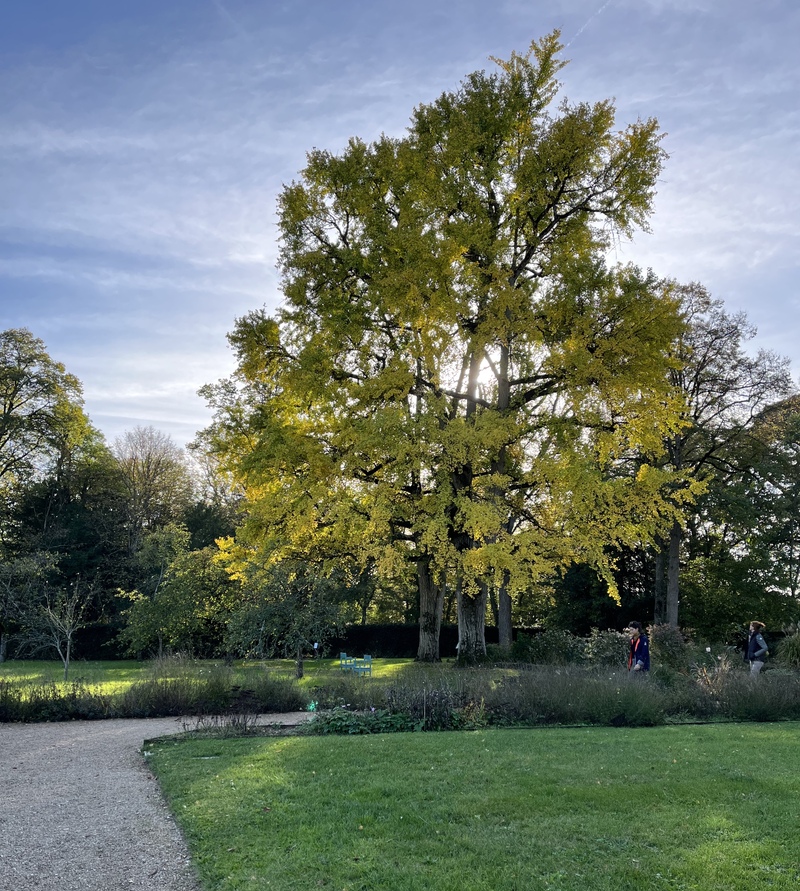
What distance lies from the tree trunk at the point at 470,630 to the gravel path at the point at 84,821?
8.85m

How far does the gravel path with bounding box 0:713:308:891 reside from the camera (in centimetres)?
453

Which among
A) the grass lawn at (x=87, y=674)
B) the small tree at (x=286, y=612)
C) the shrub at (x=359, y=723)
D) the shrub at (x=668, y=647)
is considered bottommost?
the grass lawn at (x=87, y=674)

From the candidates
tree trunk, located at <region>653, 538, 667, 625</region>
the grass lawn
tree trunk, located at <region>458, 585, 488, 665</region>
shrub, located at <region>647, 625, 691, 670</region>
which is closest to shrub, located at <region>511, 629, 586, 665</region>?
tree trunk, located at <region>458, 585, 488, 665</region>

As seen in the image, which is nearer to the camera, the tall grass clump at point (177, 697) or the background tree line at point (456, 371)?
the tall grass clump at point (177, 697)

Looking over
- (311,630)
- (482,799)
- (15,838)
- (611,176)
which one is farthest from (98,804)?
(611,176)

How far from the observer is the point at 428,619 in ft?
66.2

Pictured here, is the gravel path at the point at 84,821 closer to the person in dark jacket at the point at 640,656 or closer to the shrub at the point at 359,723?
the shrub at the point at 359,723

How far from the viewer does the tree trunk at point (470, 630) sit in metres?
17.0

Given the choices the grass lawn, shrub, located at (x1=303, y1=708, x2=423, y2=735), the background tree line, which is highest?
the background tree line

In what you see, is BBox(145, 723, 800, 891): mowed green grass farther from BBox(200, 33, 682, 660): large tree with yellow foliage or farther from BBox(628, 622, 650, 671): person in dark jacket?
BBox(200, 33, 682, 660): large tree with yellow foliage

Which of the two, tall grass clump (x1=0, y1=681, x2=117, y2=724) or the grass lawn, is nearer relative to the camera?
tall grass clump (x1=0, y1=681, x2=117, y2=724)

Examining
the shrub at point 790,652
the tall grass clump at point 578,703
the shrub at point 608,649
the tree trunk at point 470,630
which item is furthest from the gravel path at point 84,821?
the shrub at point 790,652

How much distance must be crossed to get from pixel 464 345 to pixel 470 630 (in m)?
7.09

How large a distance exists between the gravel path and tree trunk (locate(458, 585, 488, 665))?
8846 millimetres
